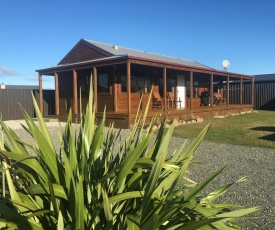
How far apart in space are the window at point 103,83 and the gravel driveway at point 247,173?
7.20 meters

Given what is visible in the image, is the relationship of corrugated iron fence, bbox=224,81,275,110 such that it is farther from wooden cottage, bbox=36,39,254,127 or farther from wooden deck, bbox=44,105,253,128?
wooden cottage, bbox=36,39,254,127

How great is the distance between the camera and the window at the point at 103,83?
15445 mm

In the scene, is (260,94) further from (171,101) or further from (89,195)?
(89,195)

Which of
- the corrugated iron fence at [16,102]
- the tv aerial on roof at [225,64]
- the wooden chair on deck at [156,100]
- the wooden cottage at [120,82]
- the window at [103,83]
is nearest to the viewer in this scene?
the wooden cottage at [120,82]

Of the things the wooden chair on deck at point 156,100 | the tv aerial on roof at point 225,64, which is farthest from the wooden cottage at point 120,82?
the tv aerial on roof at point 225,64

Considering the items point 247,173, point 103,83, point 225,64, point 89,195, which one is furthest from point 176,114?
point 89,195

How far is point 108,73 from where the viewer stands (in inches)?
605

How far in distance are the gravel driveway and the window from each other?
720 cm

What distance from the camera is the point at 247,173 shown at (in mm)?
5840

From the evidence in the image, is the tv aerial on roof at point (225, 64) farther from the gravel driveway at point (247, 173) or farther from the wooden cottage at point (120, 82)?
the gravel driveway at point (247, 173)

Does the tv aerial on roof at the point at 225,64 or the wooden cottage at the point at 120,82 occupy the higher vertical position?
the tv aerial on roof at the point at 225,64

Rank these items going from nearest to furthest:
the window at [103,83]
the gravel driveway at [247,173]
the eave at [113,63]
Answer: the gravel driveway at [247,173] → the eave at [113,63] → the window at [103,83]

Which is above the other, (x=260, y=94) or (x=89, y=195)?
(x=260, y=94)

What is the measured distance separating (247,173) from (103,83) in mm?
10931
